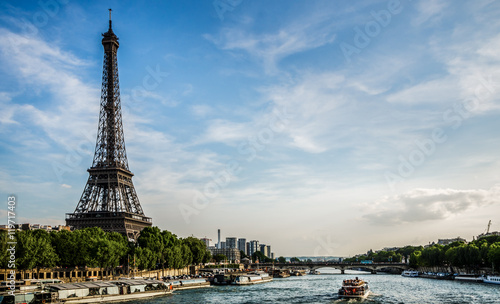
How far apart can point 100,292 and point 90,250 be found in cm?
2230

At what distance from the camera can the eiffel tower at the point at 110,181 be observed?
379 ft

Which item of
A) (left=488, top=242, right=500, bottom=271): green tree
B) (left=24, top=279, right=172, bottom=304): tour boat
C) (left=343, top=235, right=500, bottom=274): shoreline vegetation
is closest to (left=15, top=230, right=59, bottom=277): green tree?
(left=24, top=279, right=172, bottom=304): tour boat

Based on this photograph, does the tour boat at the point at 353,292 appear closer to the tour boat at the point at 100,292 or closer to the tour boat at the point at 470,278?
the tour boat at the point at 100,292

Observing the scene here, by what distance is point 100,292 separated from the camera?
213 ft

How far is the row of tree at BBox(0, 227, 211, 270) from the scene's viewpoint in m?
Result: 71.4

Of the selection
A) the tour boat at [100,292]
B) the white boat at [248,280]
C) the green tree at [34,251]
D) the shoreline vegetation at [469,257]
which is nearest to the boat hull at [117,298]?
the tour boat at [100,292]

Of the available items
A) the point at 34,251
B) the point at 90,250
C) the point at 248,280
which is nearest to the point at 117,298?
the point at 34,251

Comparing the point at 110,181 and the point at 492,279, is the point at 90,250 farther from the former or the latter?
the point at 492,279

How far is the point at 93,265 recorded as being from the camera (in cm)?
8500

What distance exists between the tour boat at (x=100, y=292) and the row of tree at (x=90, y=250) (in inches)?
490

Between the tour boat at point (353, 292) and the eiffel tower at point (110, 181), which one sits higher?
the eiffel tower at point (110, 181)

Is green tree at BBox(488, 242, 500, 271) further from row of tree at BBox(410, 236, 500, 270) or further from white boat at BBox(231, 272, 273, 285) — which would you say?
white boat at BBox(231, 272, 273, 285)

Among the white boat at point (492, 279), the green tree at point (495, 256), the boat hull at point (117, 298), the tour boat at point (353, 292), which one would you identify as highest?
the green tree at point (495, 256)

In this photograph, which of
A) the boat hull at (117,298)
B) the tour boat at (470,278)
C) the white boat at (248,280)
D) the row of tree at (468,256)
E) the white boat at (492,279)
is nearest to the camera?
the boat hull at (117,298)
